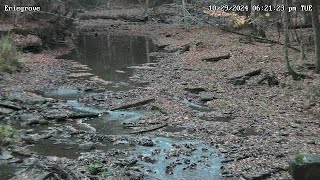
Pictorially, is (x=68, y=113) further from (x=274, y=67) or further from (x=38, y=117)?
(x=274, y=67)

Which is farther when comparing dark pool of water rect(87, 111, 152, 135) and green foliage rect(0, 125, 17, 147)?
dark pool of water rect(87, 111, 152, 135)

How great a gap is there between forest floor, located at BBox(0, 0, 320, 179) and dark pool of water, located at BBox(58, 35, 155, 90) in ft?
2.82

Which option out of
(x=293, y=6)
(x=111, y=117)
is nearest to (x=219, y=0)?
(x=293, y=6)

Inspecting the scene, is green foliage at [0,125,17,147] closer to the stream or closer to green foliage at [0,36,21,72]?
the stream

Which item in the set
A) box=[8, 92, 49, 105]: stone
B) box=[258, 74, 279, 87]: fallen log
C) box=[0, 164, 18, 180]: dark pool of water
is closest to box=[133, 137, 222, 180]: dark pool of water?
box=[0, 164, 18, 180]: dark pool of water

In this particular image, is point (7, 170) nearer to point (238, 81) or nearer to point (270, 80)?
point (238, 81)

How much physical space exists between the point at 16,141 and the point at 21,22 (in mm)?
20860

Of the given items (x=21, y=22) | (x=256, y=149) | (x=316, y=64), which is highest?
(x=21, y=22)

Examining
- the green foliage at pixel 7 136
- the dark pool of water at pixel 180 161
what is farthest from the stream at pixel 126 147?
the green foliage at pixel 7 136

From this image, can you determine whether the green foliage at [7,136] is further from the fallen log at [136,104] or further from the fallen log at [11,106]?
the fallen log at [136,104]

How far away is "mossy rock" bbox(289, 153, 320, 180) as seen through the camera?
800 cm

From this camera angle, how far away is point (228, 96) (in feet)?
52.4

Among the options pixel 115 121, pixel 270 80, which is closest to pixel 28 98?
pixel 115 121

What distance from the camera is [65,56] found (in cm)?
2670
